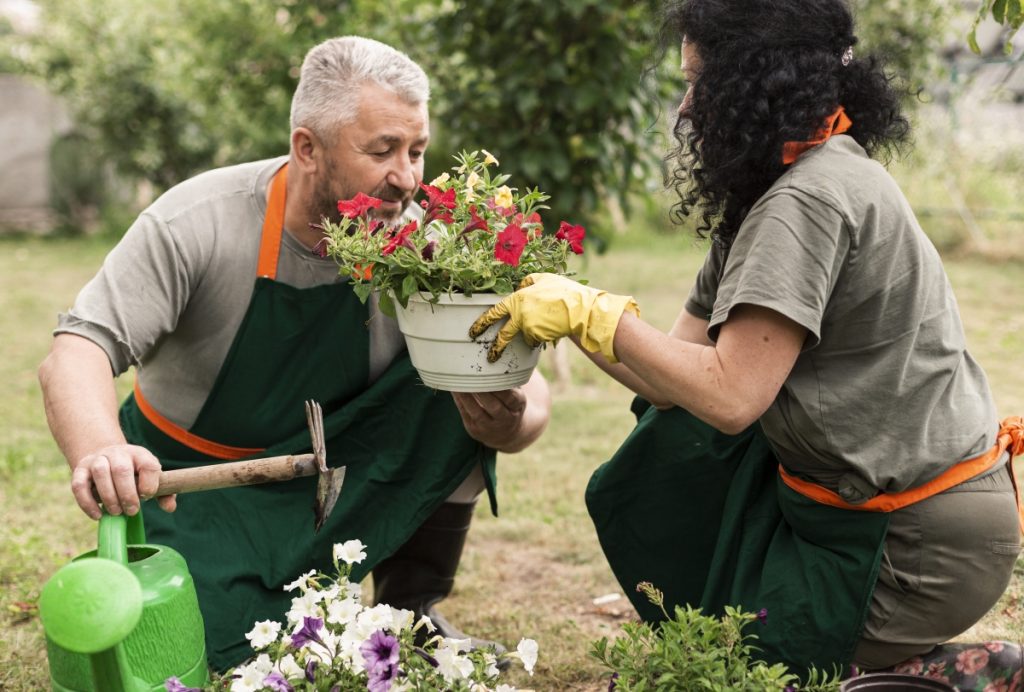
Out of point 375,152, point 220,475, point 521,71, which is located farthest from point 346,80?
point 521,71

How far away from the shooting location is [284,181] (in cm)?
262

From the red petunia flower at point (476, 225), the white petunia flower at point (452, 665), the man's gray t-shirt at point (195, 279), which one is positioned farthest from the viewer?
the man's gray t-shirt at point (195, 279)

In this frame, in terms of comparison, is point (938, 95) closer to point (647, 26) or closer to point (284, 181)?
point (647, 26)

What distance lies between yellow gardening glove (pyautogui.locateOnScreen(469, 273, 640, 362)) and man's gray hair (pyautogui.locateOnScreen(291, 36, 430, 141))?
818 mm

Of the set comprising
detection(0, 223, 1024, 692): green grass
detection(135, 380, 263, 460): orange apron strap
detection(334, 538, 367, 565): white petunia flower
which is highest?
detection(334, 538, 367, 565): white petunia flower

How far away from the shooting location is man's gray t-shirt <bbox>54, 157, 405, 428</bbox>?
2.35 m

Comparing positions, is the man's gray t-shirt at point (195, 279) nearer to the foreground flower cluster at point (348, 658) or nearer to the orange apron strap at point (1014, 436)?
the foreground flower cluster at point (348, 658)

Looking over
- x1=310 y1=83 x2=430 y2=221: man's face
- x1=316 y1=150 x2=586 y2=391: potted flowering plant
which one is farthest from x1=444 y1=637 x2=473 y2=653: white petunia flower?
x1=310 y1=83 x2=430 y2=221: man's face

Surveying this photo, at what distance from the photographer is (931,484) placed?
200 centimetres

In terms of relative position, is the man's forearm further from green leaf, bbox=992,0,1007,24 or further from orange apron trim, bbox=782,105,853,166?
green leaf, bbox=992,0,1007,24

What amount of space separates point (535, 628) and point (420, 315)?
4.05 ft

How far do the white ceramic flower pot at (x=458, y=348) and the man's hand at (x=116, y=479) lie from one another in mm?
546

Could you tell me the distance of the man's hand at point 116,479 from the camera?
1741 millimetres

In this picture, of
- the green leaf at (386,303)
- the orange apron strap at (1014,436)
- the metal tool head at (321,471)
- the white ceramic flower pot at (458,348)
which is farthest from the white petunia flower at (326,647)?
the orange apron strap at (1014,436)
